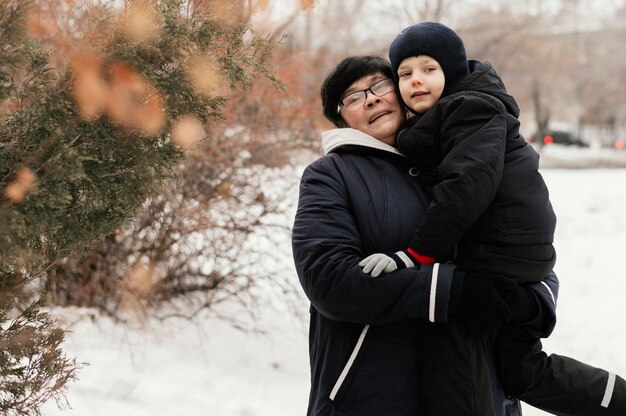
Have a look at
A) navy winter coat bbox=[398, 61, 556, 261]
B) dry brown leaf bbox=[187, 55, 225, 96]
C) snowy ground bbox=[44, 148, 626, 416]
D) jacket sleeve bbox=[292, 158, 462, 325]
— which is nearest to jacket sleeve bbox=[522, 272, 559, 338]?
navy winter coat bbox=[398, 61, 556, 261]

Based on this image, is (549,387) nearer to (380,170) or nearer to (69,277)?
(380,170)

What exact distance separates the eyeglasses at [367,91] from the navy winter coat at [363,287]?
21 centimetres

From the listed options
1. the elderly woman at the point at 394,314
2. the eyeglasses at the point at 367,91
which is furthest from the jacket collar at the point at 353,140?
the eyeglasses at the point at 367,91

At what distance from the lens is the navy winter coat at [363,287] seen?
6.07 feet

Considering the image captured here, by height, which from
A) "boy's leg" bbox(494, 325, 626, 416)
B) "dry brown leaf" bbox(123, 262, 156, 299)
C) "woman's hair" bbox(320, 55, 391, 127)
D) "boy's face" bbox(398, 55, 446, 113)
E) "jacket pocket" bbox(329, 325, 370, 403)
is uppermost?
"dry brown leaf" bbox(123, 262, 156, 299)

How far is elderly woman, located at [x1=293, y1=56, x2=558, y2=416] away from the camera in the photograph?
1854 millimetres

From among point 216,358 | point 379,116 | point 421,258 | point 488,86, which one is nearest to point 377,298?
point 421,258

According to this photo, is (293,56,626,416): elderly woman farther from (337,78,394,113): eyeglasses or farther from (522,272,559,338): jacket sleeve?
(337,78,394,113): eyeglasses

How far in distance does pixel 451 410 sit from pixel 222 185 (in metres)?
3.56

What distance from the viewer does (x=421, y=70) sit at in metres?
2.24

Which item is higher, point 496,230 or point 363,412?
point 496,230

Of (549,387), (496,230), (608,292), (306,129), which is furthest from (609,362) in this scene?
(496,230)

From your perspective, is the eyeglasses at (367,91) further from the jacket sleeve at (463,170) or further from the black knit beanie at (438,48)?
the jacket sleeve at (463,170)

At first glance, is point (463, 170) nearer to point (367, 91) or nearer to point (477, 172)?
point (477, 172)
